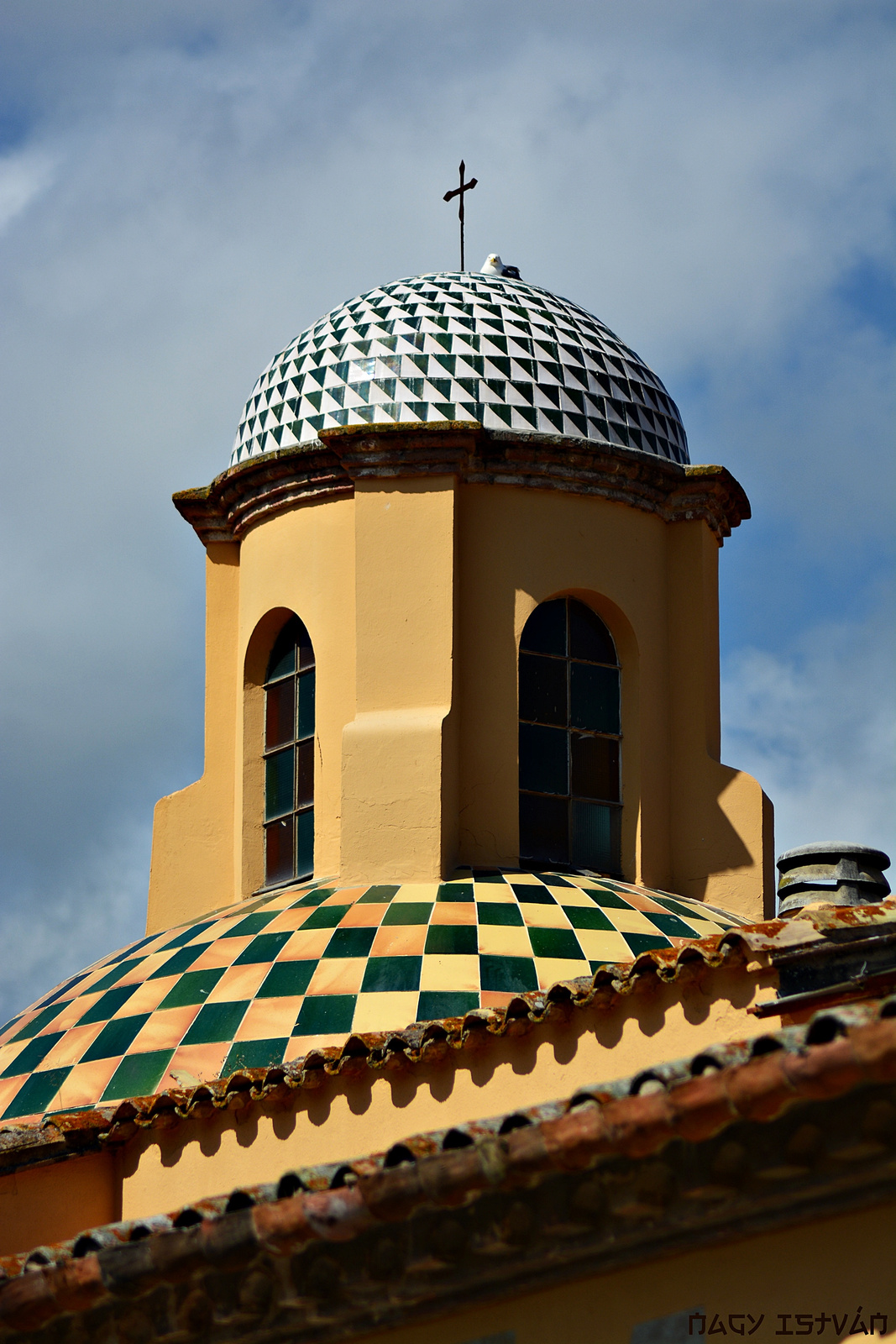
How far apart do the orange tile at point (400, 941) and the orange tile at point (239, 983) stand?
0.58 metres

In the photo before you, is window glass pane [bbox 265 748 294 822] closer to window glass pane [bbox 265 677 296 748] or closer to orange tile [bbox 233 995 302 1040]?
window glass pane [bbox 265 677 296 748]

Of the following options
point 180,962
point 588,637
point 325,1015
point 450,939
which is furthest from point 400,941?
point 588,637

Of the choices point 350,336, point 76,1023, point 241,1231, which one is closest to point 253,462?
point 350,336

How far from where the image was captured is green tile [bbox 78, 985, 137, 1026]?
33.7 feet

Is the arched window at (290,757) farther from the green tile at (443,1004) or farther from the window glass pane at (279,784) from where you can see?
the green tile at (443,1004)

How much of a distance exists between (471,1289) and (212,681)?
854 centimetres

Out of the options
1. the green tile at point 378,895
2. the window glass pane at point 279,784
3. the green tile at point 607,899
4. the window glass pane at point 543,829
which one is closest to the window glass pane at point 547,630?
the window glass pane at point 543,829

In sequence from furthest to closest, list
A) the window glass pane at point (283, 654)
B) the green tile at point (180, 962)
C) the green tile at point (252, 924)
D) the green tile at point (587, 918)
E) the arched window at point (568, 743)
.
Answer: the window glass pane at point (283, 654) → the arched window at point (568, 743) → the green tile at point (252, 924) → the green tile at point (180, 962) → the green tile at point (587, 918)

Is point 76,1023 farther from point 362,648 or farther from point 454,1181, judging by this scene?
point 454,1181

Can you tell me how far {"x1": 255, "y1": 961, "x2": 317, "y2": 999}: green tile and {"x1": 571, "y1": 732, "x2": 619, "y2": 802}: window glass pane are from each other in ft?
8.71

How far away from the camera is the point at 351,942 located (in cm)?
1004

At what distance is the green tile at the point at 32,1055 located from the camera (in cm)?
1017

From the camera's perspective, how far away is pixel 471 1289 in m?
4.79

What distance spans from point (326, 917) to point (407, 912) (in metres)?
0.45
